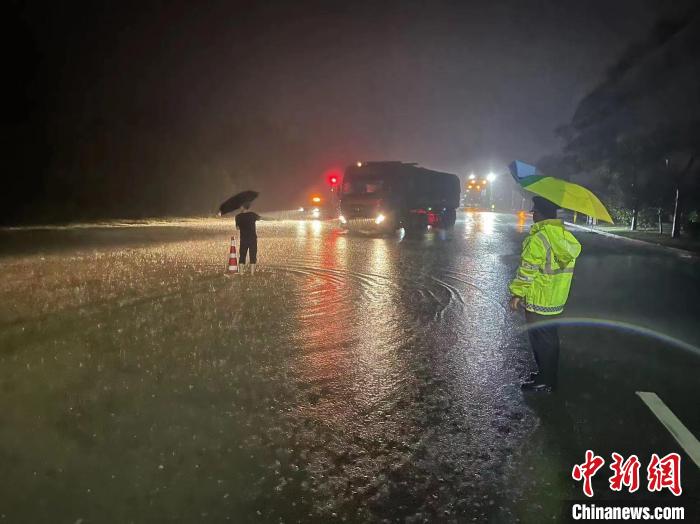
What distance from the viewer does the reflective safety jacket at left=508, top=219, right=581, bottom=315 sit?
5082 millimetres

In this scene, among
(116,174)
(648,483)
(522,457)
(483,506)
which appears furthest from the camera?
(116,174)

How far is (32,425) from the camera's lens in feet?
14.4

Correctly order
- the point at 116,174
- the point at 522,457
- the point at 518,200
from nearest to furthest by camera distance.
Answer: the point at 522,457 < the point at 116,174 < the point at 518,200

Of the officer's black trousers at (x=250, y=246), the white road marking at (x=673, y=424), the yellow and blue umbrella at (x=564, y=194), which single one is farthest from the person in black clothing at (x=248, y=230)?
the white road marking at (x=673, y=424)

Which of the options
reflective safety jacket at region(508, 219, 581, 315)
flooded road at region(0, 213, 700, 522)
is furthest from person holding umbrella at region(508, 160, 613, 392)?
flooded road at region(0, 213, 700, 522)

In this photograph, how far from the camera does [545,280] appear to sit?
17.0ft

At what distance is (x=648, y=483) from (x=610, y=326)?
509cm

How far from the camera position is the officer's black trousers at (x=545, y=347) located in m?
5.35

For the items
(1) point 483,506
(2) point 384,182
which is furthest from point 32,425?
(2) point 384,182

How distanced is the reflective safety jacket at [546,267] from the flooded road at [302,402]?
0.86 m

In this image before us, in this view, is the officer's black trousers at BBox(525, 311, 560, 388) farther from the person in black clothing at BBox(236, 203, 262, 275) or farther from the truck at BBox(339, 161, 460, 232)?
the truck at BBox(339, 161, 460, 232)

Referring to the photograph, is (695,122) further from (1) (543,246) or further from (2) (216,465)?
(2) (216,465)

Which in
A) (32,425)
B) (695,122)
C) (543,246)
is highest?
(695,122)

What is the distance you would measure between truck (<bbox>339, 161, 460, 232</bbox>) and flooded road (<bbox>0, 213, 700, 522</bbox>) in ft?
57.2
